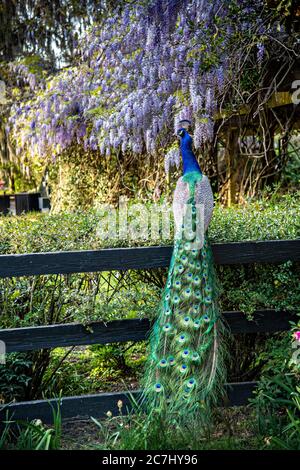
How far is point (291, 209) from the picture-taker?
14.2 feet

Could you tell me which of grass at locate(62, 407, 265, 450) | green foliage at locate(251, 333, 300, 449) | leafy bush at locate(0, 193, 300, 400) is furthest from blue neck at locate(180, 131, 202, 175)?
grass at locate(62, 407, 265, 450)

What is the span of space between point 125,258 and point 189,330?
0.52 m

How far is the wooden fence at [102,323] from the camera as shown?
3.33 meters

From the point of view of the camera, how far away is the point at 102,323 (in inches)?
138

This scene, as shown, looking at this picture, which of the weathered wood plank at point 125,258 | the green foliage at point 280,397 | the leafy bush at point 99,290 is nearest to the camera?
the green foliage at point 280,397

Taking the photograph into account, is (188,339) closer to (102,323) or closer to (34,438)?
(102,323)

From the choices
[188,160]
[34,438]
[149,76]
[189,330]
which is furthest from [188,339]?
[149,76]

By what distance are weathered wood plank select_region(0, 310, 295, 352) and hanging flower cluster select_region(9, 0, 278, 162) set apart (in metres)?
2.98

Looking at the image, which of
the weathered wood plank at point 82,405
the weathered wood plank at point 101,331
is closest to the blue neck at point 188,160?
A: the weathered wood plank at point 101,331

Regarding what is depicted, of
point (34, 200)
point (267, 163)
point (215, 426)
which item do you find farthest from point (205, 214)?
point (34, 200)

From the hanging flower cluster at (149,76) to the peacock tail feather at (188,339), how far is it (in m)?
3.01

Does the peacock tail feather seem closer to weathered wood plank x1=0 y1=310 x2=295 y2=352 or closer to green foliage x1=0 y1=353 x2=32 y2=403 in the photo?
weathered wood plank x1=0 y1=310 x2=295 y2=352

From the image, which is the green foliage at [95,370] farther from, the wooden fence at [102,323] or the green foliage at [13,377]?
the wooden fence at [102,323]

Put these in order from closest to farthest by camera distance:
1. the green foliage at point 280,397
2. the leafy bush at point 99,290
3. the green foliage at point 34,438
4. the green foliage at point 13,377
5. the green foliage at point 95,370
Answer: the green foliage at point 34,438 → the green foliage at point 280,397 → the green foliage at point 13,377 → the leafy bush at point 99,290 → the green foliage at point 95,370
